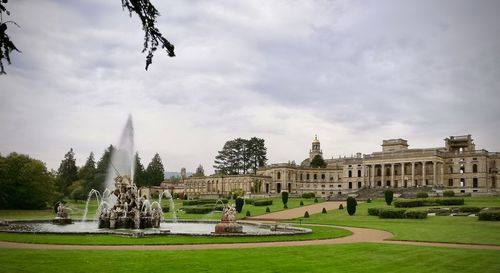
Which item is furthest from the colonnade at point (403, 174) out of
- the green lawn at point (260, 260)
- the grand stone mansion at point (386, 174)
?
the green lawn at point (260, 260)

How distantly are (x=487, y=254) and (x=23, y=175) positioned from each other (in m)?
66.6

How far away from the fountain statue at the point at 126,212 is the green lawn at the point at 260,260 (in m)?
15.7

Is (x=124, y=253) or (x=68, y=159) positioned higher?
(x=68, y=159)

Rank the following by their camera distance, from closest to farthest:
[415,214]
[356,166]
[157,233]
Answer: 1. [157,233]
2. [415,214]
3. [356,166]

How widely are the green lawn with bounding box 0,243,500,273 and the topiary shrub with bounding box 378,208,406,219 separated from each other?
27.2 meters

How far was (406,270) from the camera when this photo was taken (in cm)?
1741

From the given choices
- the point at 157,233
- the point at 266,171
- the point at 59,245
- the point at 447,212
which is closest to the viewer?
the point at 59,245

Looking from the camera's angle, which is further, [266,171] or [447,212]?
[266,171]

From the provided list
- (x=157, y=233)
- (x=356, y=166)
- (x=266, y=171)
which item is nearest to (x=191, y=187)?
(x=266, y=171)

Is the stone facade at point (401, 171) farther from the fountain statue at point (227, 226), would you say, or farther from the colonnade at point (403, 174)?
the fountain statue at point (227, 226)

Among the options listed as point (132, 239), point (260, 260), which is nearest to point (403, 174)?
point (132, 239)

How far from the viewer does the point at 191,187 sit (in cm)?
13188

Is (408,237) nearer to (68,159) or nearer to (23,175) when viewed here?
(23,175)

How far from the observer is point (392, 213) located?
166ft
